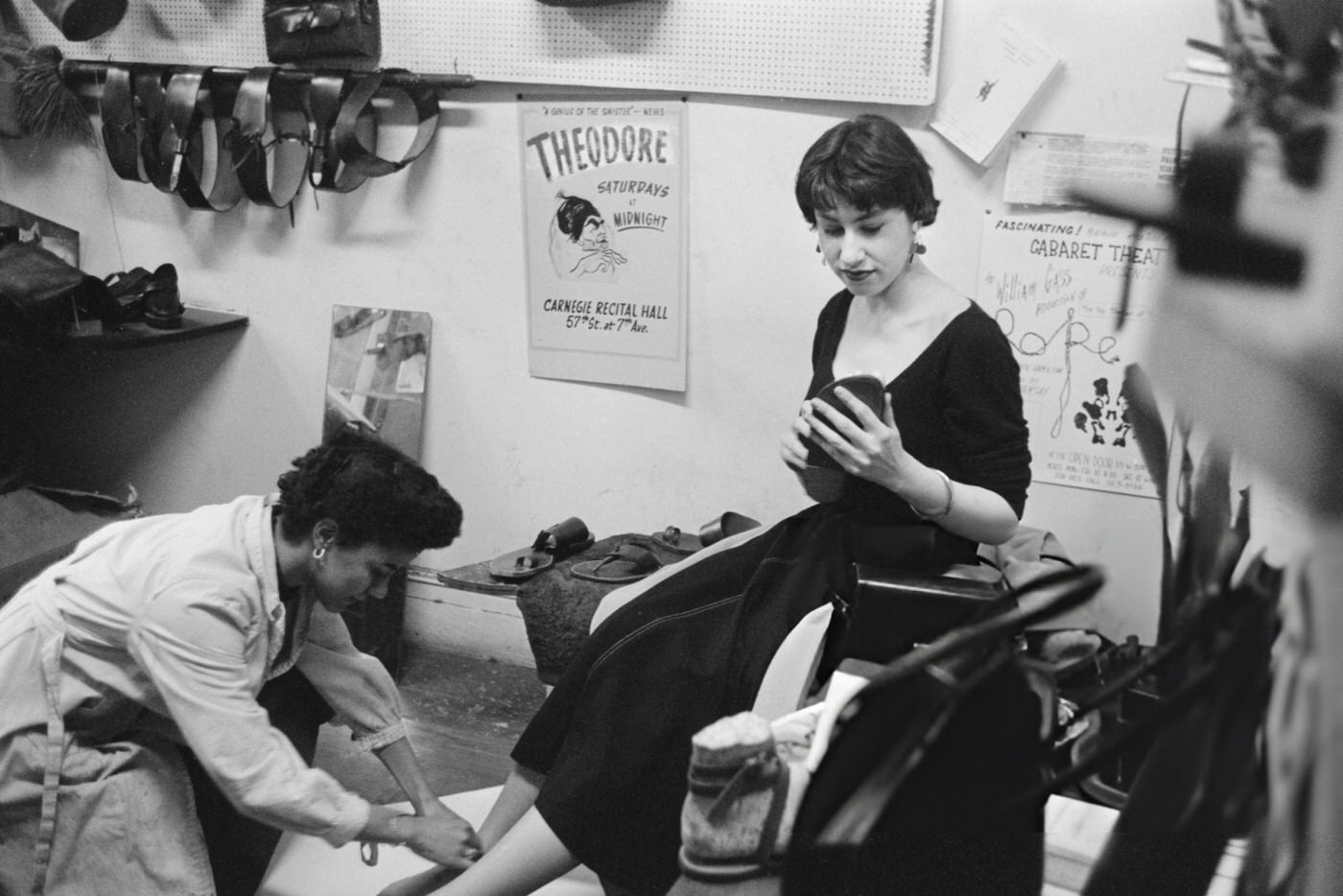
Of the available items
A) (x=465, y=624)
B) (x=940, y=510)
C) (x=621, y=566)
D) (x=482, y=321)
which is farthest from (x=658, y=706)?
(x=465, y=624)

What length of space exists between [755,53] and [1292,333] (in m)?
2.33

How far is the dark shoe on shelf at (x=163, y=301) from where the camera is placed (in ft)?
9.95

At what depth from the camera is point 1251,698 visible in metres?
0.41

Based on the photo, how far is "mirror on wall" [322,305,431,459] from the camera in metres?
3.08

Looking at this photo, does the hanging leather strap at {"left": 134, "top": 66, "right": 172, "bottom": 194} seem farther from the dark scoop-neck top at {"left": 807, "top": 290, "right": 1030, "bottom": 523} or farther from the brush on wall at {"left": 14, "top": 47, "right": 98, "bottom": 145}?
the dark scoop-neck top at {"left": 807, "top": 290, "right": 1030, "bottom": 523}

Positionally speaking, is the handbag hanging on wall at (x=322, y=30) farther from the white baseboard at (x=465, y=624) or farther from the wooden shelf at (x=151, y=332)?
the white baseboard at (x=465, y=624)

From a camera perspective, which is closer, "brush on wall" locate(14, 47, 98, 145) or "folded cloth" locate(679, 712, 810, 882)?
"folded cloth" locate(679, 712, 810, 882)

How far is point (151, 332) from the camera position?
297cm

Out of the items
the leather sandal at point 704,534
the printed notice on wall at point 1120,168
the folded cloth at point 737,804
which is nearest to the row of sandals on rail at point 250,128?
the leather sandal at point 704,534

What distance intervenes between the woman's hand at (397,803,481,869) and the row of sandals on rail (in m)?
1.65

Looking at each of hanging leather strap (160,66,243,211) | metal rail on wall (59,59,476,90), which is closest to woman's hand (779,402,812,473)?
metal rail on wall (59,59,476,90)

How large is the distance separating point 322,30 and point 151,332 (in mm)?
820

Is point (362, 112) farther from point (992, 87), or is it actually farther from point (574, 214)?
point (992, 87)

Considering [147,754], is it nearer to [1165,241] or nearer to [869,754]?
[869,754]
